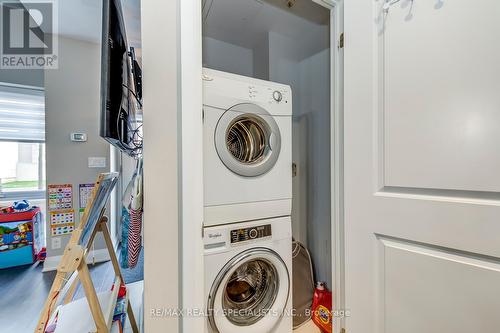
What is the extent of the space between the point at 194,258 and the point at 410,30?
4.25 feet

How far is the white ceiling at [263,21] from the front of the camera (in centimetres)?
163

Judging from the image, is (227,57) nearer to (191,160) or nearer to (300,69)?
(300,69)

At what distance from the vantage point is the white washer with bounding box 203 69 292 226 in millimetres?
1150

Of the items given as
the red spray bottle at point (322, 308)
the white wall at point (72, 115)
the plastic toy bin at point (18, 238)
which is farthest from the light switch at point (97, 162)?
the red spray bottle at point (322, 308)

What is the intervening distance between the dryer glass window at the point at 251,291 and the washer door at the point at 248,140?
564 mm

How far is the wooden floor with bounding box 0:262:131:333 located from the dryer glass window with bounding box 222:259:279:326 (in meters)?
1.62

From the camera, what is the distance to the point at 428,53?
869 mm

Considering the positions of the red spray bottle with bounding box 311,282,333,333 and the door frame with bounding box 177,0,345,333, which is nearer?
the door frame with bounding box 177,0,345,333

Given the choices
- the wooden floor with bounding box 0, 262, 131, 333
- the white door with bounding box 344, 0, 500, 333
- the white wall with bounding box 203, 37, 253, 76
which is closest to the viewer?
the white door with bounding box 344, 0, 500, 333

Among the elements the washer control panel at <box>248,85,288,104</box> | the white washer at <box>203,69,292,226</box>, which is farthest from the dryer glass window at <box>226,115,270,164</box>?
the washer control panel at <box>248,85,288,104</box>

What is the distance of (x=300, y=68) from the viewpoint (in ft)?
7.00

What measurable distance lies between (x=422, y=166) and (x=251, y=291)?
1166mm

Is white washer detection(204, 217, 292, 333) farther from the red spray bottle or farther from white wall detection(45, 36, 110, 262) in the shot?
white wall detection(45, 36, 110, 262)

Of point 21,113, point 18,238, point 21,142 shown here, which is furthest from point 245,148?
point 21,142
